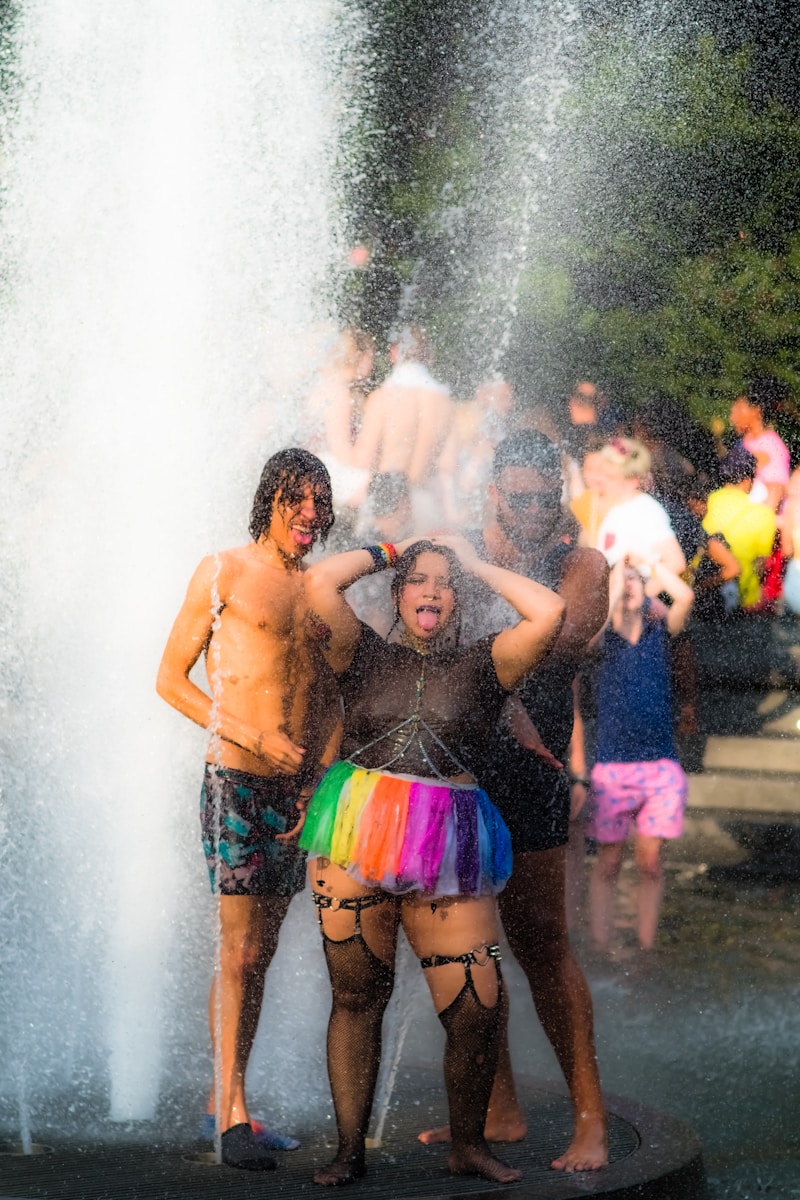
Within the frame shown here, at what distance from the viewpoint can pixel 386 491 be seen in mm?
6672

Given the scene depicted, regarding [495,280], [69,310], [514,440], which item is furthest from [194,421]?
A: [495,280]

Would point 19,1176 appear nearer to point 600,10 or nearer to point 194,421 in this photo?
point 194,421

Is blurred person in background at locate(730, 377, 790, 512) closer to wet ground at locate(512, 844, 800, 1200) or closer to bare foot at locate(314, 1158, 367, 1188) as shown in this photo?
wet ground at locate(512, 844, 800, 1200)

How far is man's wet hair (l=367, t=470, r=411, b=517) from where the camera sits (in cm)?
664

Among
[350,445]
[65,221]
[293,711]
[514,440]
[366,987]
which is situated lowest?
[366,987]

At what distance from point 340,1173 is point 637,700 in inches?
139

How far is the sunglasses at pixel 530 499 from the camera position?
4520mm

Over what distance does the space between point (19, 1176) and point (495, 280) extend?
897 centimetres

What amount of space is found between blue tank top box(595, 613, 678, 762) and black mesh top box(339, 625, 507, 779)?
3242mm

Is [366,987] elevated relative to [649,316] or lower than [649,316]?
lower

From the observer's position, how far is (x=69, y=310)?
6156mm

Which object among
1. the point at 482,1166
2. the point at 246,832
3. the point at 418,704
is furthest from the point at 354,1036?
the point at 418,704

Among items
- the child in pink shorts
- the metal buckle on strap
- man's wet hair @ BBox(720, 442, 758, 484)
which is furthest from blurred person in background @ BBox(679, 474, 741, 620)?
the metal buckle on strap

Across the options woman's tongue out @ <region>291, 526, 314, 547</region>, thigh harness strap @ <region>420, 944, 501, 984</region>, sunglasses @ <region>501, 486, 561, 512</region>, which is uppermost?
sunglasses @ <region>501, 486, 561, 512</region>
